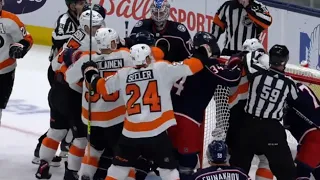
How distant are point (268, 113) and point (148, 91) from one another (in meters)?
0.73

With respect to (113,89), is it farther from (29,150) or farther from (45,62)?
(45,62)

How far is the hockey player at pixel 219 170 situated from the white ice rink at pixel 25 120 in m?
1.60

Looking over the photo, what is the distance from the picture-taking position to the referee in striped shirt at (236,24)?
606cm

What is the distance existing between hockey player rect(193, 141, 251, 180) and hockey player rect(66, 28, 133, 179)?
2.85ft

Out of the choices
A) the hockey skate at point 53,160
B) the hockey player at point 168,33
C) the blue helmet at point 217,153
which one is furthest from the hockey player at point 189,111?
the hockey skate at point 53,160

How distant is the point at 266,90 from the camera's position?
4934 millimetres

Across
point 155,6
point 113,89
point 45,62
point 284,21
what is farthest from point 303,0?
point 113,89

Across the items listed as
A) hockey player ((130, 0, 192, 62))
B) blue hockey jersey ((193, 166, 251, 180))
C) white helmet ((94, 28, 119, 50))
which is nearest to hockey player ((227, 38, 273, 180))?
hockey player ((130, 0, 192, 62))

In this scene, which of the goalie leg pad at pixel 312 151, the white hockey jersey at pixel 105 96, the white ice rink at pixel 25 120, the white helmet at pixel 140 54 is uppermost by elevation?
the white helmet at pixel 140 54

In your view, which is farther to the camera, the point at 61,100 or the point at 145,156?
the point at 61,100

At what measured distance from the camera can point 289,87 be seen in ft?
16.2

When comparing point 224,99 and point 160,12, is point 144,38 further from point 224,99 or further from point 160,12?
point 224,99

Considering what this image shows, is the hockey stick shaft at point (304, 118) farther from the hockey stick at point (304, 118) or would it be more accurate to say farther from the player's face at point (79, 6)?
the player's face at point (79, 6)

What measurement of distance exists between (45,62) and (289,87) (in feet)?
14.7
